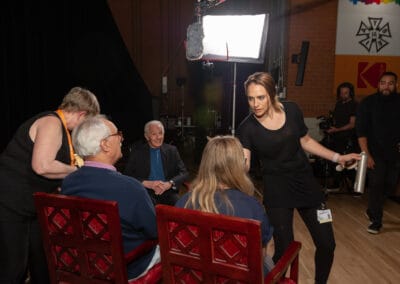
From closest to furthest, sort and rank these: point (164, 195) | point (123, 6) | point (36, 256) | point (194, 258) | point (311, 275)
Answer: point (194, 258)
point (36, 256)
point (311, 275)
point (164, 195)
point (123, 6)

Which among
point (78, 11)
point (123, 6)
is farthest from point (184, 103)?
point (78, 11)

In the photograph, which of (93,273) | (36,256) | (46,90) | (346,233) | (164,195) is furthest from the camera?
(46,90)

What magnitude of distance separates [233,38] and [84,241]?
2.52m

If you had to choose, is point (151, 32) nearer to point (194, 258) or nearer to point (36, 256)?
point (36, 256)

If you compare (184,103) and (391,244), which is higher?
(184,103)

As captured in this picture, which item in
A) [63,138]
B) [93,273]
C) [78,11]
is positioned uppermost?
[78,11]

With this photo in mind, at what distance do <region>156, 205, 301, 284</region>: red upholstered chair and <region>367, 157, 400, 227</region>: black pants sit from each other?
8.59ft

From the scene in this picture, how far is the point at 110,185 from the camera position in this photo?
1.66m

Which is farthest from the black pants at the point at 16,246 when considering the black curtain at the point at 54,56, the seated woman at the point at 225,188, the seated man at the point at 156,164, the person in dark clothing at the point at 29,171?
the black curtain at the point at 54,56

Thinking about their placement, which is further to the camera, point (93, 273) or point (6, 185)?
point (6, 185)

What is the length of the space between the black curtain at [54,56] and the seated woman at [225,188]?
310 centimetres

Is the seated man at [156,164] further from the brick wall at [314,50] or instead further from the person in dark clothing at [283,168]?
the brick wall at [314,50]

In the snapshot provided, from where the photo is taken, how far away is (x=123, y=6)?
889cm

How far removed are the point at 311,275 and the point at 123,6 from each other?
7388mm
